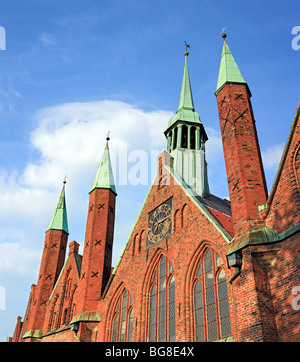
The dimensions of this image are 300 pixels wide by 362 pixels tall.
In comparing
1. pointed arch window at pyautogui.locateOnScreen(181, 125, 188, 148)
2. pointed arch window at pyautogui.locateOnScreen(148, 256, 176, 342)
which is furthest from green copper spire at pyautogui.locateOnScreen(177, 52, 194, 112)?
pointed arch window at pyautogui.locateOnScreen(148, 256, 176, 342)

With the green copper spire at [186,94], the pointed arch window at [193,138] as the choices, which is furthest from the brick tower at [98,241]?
the green copper spire at [186,94]

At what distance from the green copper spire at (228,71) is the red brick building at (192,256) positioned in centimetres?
6

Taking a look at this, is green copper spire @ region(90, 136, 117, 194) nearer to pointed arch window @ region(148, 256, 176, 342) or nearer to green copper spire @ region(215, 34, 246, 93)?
pointed arch window @ region(148, 256, 176, 342)

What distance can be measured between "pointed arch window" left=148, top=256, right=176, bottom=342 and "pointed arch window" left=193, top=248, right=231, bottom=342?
1.52 m

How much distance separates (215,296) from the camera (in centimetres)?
1519

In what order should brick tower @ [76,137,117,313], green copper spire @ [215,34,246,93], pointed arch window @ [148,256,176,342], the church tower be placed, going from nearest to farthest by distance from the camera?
green copper spire @ [215,34,246,93]
pointed arch window @ [148,256,176,342]
brick tower @ [76,137,117,313]
the church tower

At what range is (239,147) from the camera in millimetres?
14484

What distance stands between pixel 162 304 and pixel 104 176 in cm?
1083

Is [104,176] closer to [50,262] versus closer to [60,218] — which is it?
[60,218]

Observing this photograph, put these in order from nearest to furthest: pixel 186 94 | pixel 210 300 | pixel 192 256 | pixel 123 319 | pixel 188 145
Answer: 1. pixel 210 300
2. pixel 192 256
3. pixel 123 319
4. pixel 188 145
5. pixel 186 94

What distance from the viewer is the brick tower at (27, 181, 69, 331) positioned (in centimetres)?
2547

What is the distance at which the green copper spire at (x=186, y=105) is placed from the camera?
92.3 feet

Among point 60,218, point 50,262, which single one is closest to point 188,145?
point 60,218

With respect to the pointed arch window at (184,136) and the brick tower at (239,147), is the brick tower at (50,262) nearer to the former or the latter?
the pointed arch window at (184,136)
